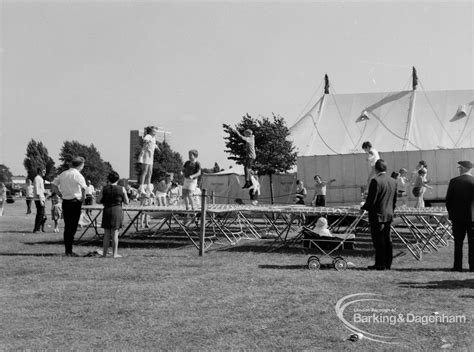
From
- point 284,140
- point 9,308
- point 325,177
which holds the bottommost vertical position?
point 9,308

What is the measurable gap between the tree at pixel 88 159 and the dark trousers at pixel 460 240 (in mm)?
79907

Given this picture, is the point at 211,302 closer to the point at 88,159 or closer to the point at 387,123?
the point at 387,123

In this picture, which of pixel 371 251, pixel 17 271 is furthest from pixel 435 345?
pixel 371 251

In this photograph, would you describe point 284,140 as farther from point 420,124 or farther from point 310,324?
point 310,324

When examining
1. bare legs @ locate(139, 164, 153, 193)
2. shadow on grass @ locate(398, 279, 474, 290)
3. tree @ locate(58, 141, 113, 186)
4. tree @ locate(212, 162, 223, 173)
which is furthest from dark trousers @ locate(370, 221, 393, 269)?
tree @ locate(58, 141, 113, 186)

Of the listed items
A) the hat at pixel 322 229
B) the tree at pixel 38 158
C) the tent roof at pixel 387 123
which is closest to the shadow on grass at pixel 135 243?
the hat at pixel 322 229

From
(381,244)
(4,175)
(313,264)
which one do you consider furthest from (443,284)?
(4,175)

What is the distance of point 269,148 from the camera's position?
111 ft

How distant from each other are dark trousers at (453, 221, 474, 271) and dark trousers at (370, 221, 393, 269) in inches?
36.9

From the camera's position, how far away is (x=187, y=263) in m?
8.90

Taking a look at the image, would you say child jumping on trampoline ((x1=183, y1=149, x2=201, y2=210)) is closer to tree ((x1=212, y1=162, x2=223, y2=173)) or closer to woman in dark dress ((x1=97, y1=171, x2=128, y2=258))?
→ woman in dark dress ((x1=97, y1=171, x2=128, y2=258))

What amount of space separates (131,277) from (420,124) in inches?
977

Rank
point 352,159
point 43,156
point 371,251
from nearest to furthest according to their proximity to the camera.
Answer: point 371,251 → point 352,159 → point 43,156

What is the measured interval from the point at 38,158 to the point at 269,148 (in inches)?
2607
